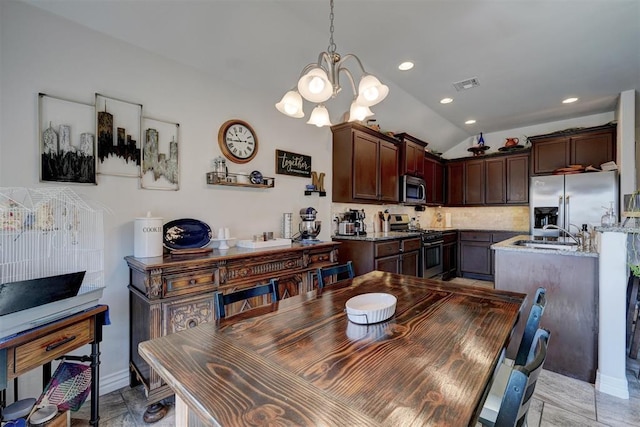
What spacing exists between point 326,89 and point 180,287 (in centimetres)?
155

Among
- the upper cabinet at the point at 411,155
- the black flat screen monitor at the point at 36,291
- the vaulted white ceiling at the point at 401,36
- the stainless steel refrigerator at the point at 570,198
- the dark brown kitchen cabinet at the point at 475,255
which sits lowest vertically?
the dark brown kitchen cabinet at the point at 475,255

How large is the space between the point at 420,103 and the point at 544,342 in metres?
3.87

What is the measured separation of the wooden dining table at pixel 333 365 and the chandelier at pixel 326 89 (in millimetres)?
1065

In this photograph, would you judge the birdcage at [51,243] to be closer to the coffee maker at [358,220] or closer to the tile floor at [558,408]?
the tile floor at [558,408]

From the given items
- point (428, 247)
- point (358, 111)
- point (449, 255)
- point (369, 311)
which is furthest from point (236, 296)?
point (449, 255)

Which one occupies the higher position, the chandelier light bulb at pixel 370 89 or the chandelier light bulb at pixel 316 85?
the chandelier light bulb at pixel 370 89

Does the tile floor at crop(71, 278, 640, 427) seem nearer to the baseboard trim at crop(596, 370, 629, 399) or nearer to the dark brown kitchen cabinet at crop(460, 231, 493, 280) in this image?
the baseboard trim at crop(596, 370, 629, 399)

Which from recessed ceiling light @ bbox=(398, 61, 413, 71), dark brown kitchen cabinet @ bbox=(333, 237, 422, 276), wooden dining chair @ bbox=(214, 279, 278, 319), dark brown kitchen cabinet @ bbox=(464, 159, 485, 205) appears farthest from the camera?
dark brown kitchen cabinet @ bbox=(464, 159, 485, 205)

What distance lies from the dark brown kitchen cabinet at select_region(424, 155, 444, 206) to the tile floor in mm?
3554

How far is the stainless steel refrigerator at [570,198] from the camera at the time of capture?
383cm

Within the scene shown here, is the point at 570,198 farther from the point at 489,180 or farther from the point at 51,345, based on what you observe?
the point at 51,345

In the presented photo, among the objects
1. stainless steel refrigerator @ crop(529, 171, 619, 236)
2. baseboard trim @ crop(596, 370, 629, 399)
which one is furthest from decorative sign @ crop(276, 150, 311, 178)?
stainless steel refrigerator @ crop(529, 171, 619, 236)

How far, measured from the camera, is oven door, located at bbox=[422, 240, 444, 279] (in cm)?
425

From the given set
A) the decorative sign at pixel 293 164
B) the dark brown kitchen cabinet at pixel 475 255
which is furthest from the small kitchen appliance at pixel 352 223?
the dark brown kitchen cabinet at pixel 475 255
